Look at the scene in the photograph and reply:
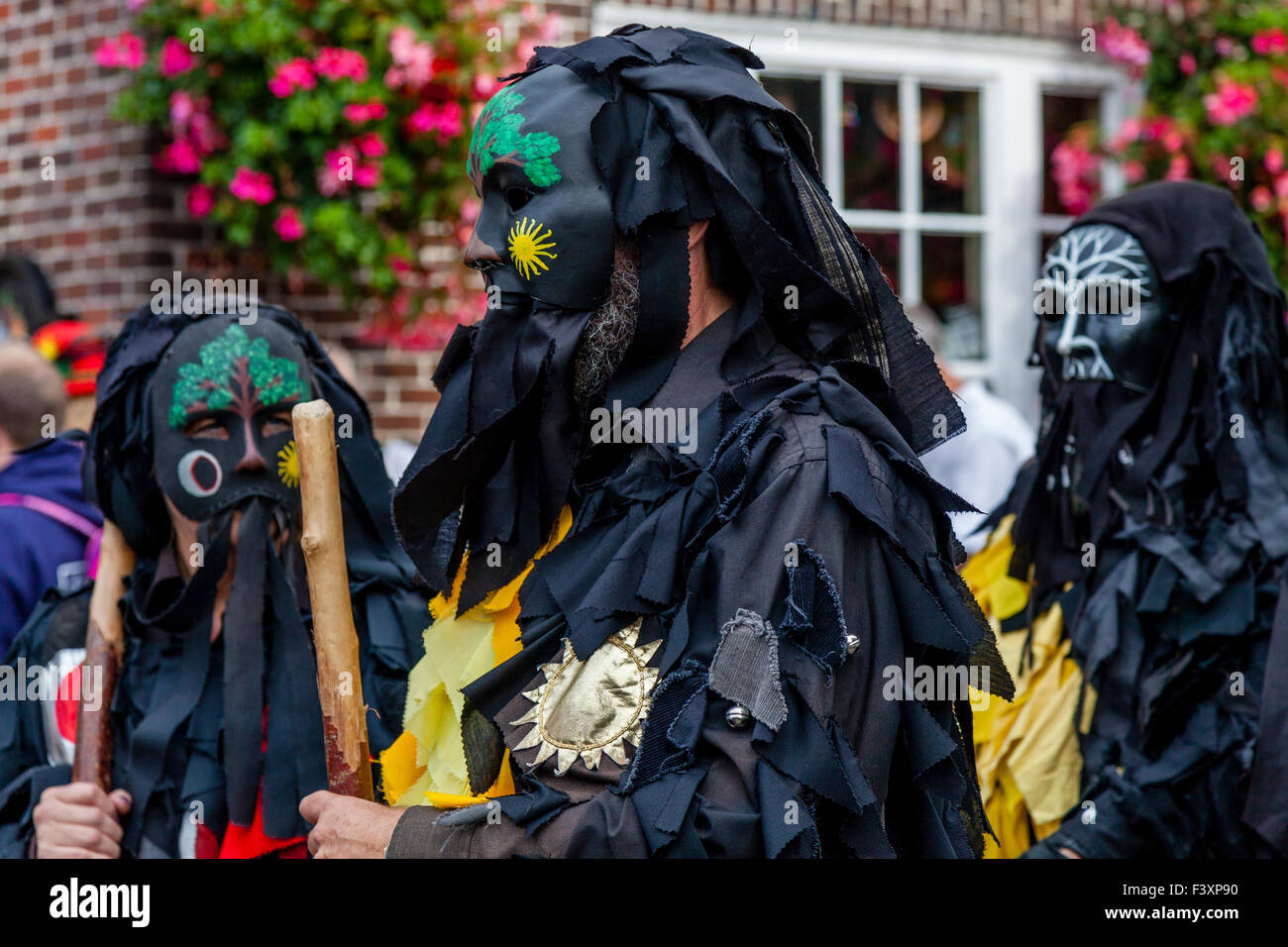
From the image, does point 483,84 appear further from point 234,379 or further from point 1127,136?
point 1127,136

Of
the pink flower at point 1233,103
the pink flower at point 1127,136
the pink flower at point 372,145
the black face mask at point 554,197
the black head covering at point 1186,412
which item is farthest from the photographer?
the pink flower at point 1127,136

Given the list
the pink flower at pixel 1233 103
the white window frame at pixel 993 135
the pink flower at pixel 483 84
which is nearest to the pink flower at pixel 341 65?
the pink flower at pixel 483 84

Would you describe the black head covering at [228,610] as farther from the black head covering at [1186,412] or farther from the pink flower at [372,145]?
the pink flower at [372,145]

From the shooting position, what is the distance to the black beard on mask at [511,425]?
2162 millimetres

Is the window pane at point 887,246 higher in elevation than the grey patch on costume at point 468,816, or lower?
higher

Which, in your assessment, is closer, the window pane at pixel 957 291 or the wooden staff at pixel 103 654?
the wooden staff at pixel 103 654

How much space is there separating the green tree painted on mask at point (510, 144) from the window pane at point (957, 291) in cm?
534

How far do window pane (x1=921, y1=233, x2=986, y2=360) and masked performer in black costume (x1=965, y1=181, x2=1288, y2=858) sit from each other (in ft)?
10.7

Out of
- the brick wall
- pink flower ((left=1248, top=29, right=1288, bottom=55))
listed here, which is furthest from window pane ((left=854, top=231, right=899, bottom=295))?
pink flower ((left=1248, top=29, right=1288, bottom=55))

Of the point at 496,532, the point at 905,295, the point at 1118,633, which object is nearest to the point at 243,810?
the point at 496,532

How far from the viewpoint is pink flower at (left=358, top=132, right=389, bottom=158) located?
549 cm

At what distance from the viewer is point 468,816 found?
192 cm

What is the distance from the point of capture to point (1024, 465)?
4.16m

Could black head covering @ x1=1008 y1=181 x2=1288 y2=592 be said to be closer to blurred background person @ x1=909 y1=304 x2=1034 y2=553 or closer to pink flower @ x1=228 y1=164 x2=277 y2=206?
blurred background person @ x1=909 y1=304 x2=1034 y2=553
